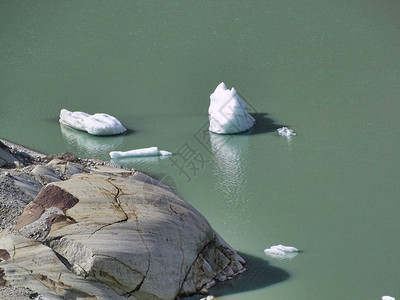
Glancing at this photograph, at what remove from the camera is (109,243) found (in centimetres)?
581

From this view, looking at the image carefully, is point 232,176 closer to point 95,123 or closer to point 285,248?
point 285,248

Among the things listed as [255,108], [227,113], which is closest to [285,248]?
[227,113]

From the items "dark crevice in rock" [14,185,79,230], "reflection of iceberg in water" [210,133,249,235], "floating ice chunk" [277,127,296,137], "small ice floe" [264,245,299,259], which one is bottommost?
"small ice floe" [264,245,299,259]

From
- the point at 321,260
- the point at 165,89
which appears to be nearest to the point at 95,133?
the point at 165,89

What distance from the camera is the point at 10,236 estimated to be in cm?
575

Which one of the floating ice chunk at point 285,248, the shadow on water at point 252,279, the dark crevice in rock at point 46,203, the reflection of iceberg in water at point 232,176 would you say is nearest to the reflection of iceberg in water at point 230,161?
the reflection of iceberg in water at point 232,176

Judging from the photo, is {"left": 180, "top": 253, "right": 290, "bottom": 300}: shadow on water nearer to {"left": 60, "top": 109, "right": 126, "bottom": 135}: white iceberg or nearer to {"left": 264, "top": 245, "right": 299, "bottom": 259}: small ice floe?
{"left": 264, "top": 245, "right": 299, "bottom": 259}: small ice floe

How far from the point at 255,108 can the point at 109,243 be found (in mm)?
5440

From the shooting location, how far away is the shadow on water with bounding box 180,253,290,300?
6344 mm

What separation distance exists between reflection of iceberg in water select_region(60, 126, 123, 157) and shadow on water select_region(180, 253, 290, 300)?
3359mm

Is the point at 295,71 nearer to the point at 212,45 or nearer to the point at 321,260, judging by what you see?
the point at 212,45

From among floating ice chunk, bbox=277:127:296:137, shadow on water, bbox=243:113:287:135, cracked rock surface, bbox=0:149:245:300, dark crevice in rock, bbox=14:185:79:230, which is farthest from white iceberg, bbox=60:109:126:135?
dark crevice in rock, bbox=14:185:79:230

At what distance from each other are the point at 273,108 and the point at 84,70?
3.11 metres

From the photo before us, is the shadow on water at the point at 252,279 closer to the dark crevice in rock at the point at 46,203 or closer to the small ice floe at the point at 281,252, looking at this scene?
the small ice floe at the point at 281,252
